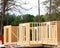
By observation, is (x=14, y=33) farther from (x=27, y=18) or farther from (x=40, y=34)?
(x=27, y=18)

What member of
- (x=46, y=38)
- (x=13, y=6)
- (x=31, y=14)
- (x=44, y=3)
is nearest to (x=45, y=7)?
(x=44, y=3)

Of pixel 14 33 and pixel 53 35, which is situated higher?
pixel 53 35

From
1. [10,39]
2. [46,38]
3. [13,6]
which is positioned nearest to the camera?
[46,38]

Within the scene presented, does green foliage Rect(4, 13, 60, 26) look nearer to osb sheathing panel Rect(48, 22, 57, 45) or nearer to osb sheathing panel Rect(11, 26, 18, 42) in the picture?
osb sheathing panel Rect(11, 26, 18, 42)

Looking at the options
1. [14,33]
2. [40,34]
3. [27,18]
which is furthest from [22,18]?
[40,34]

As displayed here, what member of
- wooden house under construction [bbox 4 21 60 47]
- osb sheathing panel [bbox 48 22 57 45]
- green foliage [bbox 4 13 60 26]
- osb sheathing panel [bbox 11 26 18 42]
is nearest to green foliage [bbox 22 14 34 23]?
green foliage [bbox 4 13 60 26]

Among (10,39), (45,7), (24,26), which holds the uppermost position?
(45,7)

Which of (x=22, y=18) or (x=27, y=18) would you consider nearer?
(x=27, y=18)

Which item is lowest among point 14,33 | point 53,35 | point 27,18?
point 14,33

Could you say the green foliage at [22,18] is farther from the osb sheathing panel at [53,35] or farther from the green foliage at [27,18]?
the osb sheathing panel at [53,35]

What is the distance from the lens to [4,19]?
36.3 ft

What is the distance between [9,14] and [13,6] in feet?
1.72

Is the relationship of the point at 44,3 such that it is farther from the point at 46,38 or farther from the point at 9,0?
the point at 46,38

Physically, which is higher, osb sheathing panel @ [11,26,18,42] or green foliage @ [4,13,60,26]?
green foliage @ [4,13,60,26]
